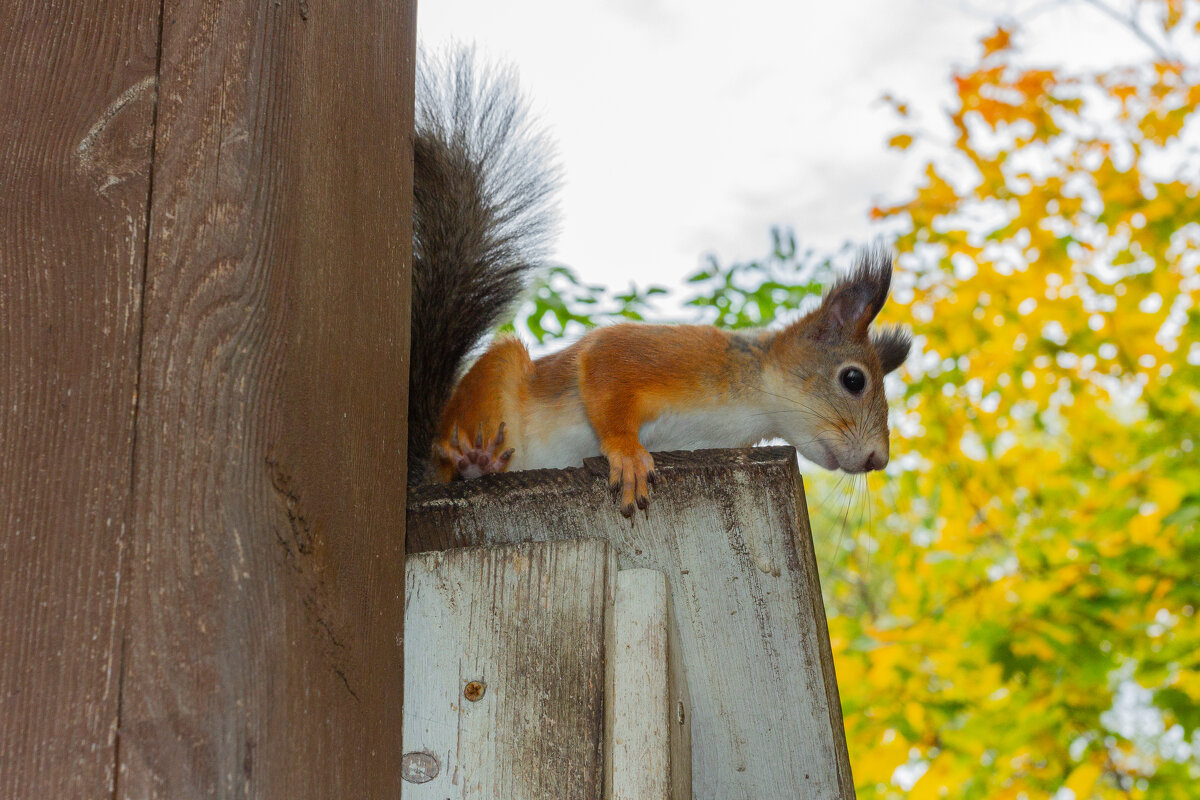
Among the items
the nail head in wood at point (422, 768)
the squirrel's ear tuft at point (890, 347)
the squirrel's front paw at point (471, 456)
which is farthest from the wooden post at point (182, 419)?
the squirrel's ear tuft at point (890, 347)

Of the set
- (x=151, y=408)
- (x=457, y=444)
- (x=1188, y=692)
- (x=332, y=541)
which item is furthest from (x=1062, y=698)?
(x=151, y=408)

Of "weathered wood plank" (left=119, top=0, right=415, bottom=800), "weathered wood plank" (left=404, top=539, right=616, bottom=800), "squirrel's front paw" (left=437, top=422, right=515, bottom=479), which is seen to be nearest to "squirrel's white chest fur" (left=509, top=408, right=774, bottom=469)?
"squirrel's front paw" (left=437, top=422, right=515, bottom=479)

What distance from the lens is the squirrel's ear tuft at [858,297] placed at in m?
2.05

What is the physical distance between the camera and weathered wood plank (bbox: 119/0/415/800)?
29.1 inches

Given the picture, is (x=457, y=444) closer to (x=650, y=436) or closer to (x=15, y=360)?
(x=650, y=436)

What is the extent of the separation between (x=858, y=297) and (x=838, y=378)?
0.17 metres

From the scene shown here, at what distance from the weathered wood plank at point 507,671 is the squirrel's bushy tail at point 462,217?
581 millimetres

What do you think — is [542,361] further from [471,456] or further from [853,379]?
[853,379]

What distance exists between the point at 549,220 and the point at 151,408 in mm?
1034

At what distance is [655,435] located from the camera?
76.4 inches

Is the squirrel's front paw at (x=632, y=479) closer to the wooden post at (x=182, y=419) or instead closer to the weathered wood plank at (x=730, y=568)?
the weathered wood plank at (x=730, y=568)

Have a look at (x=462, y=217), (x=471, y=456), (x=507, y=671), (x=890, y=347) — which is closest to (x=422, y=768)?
(x=507, y=671)

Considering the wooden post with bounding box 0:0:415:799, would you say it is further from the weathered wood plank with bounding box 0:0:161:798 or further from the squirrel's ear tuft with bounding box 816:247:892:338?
the squirrel's ear tuft with bounding box 816:247:892:338

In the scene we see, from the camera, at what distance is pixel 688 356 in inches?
74.6
